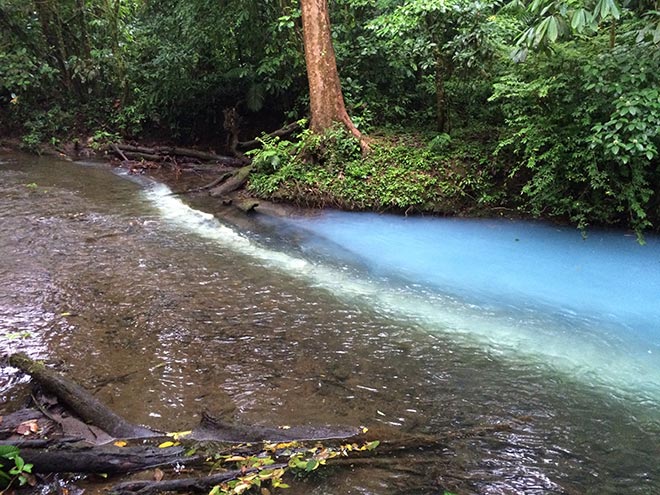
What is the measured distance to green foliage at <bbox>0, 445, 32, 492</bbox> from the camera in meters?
2.57

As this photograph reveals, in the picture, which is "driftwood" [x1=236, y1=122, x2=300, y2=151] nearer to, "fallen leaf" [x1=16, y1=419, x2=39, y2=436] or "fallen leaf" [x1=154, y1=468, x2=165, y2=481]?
"fallen leaf" [x1=16, y1=419, x2=39, y2=436]

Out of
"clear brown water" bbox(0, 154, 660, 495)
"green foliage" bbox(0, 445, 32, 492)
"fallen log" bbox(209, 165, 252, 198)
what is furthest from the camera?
"fallen log" bbox(209, 165, 252, 198)

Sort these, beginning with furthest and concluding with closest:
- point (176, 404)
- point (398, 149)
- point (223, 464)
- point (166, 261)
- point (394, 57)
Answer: point (394, 57), point (398, 149), point (166, 261), point (176, 404), point (223, 464)

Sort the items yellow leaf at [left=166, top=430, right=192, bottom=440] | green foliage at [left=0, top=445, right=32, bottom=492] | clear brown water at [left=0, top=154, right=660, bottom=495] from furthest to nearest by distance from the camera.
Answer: yellow leaf at [left=166, top=430, right=192, bottom=440], clear brown water at [left=0, top=154, right=660, bottom=495], green foliage at [left=0, top=445, right=32, bottom=492]

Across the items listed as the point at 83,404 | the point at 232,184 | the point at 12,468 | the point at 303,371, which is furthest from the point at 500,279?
the point at 232,184

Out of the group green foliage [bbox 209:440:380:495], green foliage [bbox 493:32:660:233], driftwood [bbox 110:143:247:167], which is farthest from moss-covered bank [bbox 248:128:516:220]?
green foliage [bbox 209:440:380:495]

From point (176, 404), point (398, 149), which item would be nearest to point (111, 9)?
point (398, 149)

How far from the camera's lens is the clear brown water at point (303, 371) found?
2.97 metres

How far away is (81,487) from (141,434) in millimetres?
507

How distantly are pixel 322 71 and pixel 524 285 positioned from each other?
572 cm

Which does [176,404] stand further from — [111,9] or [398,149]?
[111,9]

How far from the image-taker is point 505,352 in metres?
4.28

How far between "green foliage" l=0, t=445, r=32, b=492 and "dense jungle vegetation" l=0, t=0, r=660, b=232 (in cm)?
557

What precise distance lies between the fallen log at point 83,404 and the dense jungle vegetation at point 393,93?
16.9 ft
